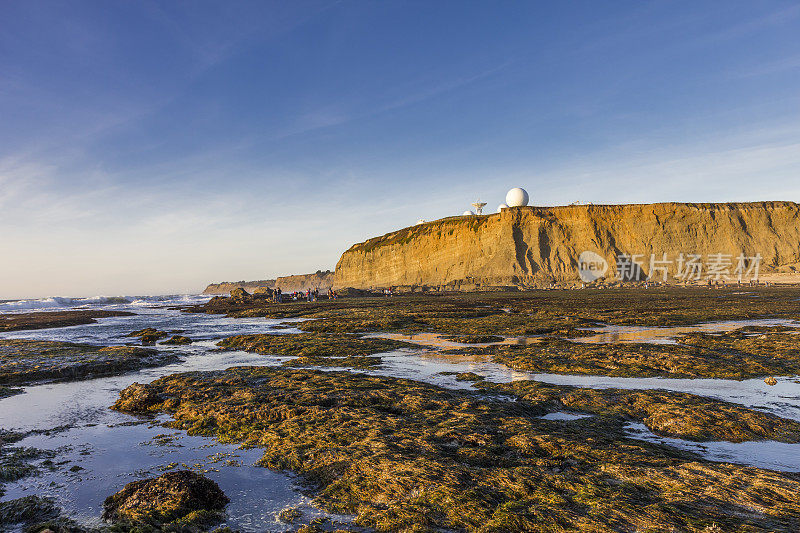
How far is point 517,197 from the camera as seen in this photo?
83.1 meters

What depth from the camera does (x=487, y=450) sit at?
20.0 feet

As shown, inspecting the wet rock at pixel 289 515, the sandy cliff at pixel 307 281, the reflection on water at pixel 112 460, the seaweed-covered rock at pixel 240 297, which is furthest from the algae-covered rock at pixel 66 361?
the sandy cliff at pixel 307 281

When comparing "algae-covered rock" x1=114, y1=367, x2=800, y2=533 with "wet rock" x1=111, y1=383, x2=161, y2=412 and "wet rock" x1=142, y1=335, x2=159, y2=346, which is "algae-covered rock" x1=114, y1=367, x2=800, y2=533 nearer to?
"wet rock" x1=111, y1=383, x2=161, y2=412

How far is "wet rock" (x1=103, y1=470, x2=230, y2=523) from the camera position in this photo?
4520 mm

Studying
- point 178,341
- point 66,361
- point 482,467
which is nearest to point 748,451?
point 482,467

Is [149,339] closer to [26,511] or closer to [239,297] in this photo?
[26,511]

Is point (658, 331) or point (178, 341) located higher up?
point (178, 341)

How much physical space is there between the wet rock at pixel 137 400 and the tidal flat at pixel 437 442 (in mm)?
42

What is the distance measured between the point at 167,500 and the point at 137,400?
5.64 metres

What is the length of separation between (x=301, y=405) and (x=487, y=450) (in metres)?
4.17

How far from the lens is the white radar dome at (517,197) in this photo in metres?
83.1

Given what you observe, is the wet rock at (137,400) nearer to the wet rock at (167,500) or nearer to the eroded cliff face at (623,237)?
the wet rock at (167,500)

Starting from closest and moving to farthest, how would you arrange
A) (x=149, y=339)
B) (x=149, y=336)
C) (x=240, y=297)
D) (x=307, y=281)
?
1. (x=149, y=339)
2. (x=149, y=336)
3. (x=240, y=297)
4. (x=307, y=281)

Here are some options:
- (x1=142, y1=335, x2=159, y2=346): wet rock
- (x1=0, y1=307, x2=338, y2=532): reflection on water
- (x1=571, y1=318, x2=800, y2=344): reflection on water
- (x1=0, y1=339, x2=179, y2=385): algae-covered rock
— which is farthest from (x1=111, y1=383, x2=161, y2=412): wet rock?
(x1=571, y1=318, x2=800, y2=344): reflection on water
